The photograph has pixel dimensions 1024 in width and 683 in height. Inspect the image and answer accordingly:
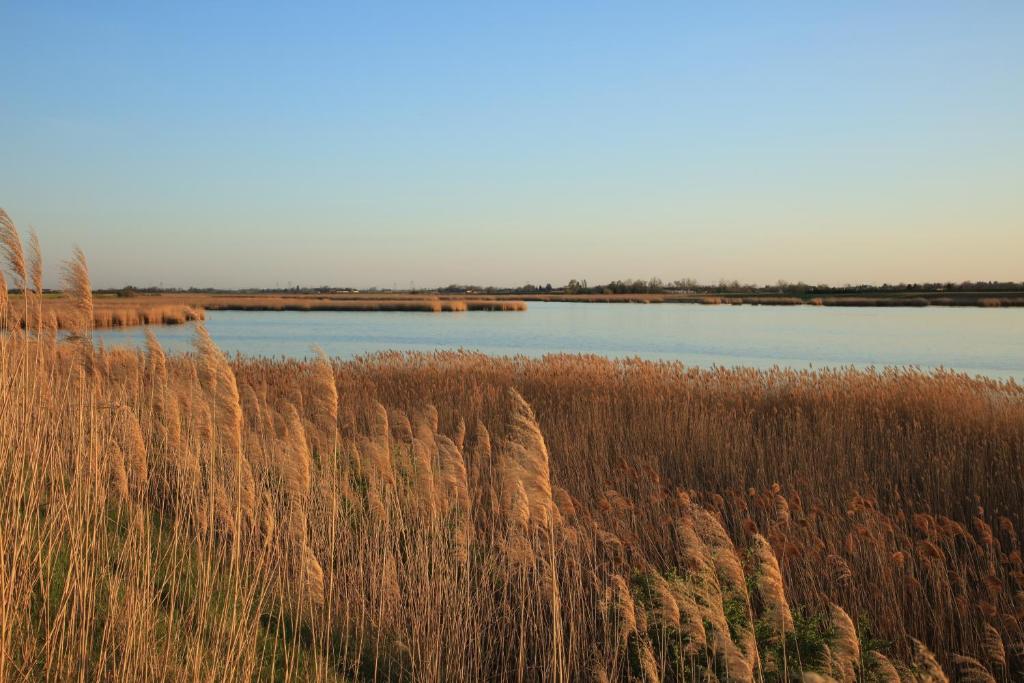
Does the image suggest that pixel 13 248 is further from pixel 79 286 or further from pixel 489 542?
pixel 489 542

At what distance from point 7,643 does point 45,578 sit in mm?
1265

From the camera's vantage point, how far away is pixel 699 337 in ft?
129

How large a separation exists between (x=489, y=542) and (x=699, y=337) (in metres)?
33.7

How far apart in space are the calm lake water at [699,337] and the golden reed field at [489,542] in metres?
14.1

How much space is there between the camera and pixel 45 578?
459 cm

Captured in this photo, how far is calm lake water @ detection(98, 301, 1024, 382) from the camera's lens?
28.3 metres

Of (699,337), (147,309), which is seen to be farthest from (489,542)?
(147,309)

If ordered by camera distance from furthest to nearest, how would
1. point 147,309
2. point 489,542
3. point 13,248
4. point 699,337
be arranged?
point 147,309, point 699,337, point 489,542, point 13,248

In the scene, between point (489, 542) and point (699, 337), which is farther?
point (699, 337)

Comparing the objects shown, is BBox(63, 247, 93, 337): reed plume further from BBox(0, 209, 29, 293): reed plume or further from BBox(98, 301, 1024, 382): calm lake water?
BBox(98, 301, 1024, 382): calm lake water

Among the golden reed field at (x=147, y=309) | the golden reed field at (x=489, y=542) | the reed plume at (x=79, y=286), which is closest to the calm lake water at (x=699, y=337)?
the golden reed field at (x=147, y=309)

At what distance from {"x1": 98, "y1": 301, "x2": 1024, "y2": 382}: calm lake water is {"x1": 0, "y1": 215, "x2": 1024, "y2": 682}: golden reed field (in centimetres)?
1411

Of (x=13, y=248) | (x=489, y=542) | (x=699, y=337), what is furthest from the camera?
(x=699, y=337)

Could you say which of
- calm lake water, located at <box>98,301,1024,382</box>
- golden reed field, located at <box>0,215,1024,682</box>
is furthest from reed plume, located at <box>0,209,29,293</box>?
calm lake water, located at <box>98,301,1024,382</box>
